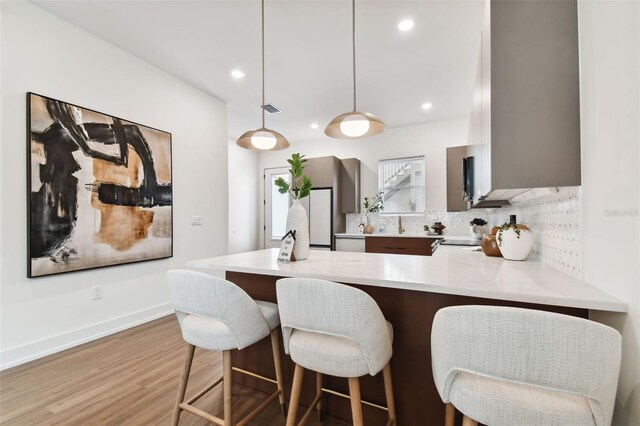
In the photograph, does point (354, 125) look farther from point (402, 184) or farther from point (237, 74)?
point (402, 184)

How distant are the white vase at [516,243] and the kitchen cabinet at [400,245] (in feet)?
7.63

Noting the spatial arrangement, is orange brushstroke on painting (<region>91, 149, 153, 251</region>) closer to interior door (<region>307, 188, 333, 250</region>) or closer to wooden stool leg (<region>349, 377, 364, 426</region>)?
interior door (<region>307, 188, 333, 250</region>)

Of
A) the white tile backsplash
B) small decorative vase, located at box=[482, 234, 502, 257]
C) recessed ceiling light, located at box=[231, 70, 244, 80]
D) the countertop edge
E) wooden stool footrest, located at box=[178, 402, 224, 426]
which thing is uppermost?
recessed ceiling light, located at box=[231, 70, 244, 80]

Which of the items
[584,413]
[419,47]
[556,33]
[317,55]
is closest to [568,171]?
[556,33]

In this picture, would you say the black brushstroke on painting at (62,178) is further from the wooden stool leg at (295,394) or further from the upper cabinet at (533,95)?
the upper cabinet at (533,95)

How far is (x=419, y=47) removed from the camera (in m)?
2.81

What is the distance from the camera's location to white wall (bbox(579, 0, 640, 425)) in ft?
2.83

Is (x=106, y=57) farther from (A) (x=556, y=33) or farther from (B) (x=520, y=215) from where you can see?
(B) (x=520, y=215)

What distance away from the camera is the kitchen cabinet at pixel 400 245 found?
171 inches

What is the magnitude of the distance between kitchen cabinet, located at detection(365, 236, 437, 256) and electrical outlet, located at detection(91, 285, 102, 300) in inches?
140

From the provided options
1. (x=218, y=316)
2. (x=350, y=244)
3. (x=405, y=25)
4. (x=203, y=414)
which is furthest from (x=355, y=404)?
(x=350, y=244)

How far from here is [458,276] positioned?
1.34 meters

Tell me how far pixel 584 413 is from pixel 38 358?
11.3 ft

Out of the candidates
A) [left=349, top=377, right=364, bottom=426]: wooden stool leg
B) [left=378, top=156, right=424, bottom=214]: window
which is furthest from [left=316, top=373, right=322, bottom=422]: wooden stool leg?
[left=378, top=156, right=424, bottom=214]: window
